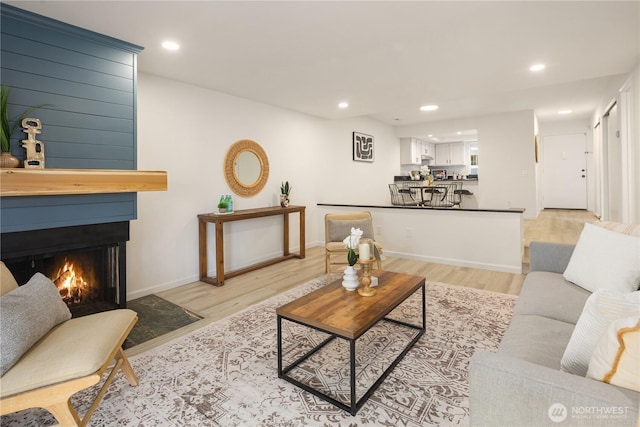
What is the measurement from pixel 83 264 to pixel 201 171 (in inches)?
67.0

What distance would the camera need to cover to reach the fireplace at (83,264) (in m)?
2.16

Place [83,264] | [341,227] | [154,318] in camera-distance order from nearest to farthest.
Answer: [83,264] < [154,318] < [341,227]

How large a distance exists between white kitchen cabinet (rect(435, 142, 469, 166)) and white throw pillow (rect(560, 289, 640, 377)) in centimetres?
995

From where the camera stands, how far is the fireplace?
Result: 2164mm

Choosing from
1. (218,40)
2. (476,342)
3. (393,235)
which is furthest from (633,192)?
(218,40)

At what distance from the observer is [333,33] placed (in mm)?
2482

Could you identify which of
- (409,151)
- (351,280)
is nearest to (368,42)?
(351,280)

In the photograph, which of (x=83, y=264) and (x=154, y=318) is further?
(x=154, y=318)

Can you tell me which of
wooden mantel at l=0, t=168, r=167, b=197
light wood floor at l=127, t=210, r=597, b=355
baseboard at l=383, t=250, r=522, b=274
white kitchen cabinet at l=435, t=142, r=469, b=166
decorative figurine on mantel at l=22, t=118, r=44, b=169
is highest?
white kitchen cabinet at l=435, t=142, r=469, b=166

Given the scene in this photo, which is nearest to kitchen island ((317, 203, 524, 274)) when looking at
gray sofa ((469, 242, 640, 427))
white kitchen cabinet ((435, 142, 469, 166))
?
gray sofa ((469, 242, 640, 427))

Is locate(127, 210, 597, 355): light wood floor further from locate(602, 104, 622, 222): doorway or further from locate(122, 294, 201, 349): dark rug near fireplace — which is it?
locate(602, 104, 622, 222): doorway

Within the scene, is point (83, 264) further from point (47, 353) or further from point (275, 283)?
point (275, 283)

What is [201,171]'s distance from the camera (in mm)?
3854

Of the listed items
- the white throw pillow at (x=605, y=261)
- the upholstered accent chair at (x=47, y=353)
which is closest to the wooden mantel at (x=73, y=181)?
the upholstered accent chair at (x=47, y=353)
